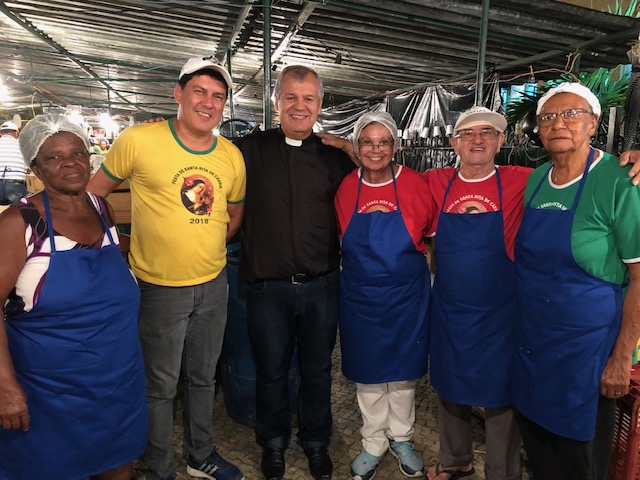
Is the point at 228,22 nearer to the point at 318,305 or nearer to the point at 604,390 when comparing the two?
the point at 318,305

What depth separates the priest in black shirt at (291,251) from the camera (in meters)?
2.21

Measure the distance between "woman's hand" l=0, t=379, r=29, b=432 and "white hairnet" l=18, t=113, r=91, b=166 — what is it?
0.82 meters

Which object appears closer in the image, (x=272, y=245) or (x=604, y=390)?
(x=604, y=390)

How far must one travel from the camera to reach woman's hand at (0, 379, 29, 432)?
55.5 inches

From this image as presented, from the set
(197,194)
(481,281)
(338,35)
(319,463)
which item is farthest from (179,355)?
(338,35)

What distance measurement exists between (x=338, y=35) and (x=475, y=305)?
12.5 ft

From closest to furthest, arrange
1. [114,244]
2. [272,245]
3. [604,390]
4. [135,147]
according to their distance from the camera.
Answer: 1. [604,390]
2. [114,244]
3. [135,147]
4. [272,245]

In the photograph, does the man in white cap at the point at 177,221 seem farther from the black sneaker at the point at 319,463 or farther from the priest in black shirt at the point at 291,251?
the black sneaker at the point at 319,463

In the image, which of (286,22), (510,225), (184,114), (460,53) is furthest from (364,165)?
(460,53)

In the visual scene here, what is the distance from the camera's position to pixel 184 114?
2.01 m

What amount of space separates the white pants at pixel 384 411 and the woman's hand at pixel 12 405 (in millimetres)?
1669

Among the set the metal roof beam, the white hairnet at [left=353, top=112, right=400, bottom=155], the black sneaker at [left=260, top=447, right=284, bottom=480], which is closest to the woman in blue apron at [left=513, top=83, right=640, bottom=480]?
the white hairnet at [left=353, top=112, right=400, bottom=155]

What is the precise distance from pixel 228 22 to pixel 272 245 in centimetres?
334

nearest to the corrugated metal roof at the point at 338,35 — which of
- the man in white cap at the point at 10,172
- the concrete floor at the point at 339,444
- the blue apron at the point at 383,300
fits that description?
the man in white cap at the point at 10,172
